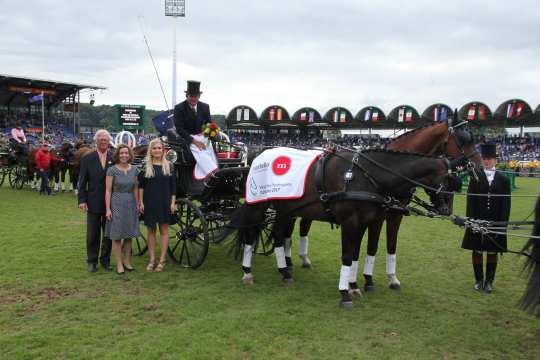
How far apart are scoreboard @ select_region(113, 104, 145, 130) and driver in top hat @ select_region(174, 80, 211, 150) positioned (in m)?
30.5

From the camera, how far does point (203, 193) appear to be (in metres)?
6.94

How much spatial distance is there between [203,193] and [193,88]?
1664 mm

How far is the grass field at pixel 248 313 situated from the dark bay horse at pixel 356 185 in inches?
28.8

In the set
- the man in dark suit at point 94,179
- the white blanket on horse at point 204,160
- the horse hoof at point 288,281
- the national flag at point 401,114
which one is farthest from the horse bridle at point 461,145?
the national flag at point 401,114

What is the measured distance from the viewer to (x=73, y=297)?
17.5 ft

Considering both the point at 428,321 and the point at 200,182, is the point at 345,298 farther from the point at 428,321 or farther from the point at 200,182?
the point at 200,182

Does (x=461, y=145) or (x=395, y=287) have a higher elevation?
(x=461, y=145)

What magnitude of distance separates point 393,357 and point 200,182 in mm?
4095

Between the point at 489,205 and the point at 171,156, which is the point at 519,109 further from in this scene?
the point at 171,156

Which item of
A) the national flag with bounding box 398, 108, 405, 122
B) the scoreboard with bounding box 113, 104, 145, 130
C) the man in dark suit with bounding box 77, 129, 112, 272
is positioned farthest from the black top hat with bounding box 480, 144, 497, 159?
the national flag with bounding box 398, 108, 405, 122

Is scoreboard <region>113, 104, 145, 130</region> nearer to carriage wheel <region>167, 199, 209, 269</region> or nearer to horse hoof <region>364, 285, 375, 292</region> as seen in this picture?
carriage wheel <region>167, 199, 209, 269</region>

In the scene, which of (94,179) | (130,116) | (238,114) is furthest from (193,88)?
A: (238,114)

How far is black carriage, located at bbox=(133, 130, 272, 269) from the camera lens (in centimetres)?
670

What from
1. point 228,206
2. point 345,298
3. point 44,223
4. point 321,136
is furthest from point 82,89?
point 345,298
